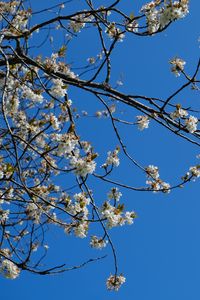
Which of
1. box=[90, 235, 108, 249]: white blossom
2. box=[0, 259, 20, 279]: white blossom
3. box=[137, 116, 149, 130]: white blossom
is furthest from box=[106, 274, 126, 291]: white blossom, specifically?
box=[137, 116, 149, 130]: white blossom

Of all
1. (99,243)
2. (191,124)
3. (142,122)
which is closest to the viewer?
(191,124)

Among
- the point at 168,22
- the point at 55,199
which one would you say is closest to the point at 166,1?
the point at 168,22

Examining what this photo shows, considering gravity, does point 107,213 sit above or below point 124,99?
below

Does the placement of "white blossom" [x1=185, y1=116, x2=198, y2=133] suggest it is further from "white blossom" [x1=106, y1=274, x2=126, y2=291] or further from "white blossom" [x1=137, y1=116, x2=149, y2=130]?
"white blossom" [x1=106, y1=274, x2=126, y2=291]

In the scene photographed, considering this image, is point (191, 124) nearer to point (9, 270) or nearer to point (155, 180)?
point (155, 180)

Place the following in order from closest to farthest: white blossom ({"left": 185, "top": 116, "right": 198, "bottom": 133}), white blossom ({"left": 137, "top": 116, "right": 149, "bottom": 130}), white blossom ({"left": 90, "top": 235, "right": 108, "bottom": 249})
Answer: white blossom ({"left": 185, "top": 116, "right": 198, "bottom": 133}) < white blossom ({"left": 90, "top": 235, "right": 108, "bottom": 249}) < white blossom ({"left": 137, "top": 116, "right": 149, "bottom": 130})

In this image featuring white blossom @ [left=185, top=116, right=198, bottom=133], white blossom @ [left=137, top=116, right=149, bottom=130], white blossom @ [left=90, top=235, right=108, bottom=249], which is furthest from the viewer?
white blossom @ [left=137, top=116, right=149, bottom=130]

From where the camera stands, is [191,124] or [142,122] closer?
[191,124]

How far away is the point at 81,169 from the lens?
384 cm

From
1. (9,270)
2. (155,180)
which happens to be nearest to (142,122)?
(155,180)

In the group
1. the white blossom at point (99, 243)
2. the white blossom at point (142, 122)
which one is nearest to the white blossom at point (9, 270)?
the white blossom at point (99, 243)

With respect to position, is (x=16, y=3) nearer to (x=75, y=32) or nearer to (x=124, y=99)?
(x=75, y=32)

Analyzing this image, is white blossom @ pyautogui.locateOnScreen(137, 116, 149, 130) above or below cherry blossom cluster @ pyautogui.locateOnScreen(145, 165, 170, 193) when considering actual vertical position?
above

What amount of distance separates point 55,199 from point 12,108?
3.94 feet
